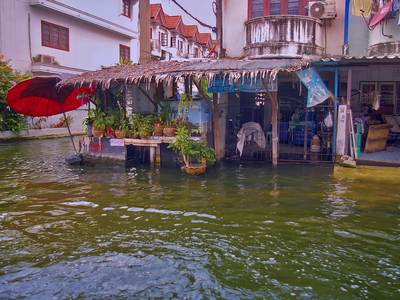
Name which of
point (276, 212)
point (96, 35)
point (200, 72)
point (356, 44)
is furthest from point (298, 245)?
point (96, 35)

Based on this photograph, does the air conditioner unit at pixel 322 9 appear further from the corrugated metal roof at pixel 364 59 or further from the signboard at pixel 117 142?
the signboard at pixel 117 142

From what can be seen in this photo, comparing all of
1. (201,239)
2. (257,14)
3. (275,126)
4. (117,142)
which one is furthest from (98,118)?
(257,14)

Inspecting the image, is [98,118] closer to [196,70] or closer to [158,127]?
[158,127]

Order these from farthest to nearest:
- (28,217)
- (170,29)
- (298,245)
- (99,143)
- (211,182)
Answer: (170,29)
(99,143)
(211,182)
(28,217)
(298,245)

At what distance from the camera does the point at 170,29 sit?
135ft

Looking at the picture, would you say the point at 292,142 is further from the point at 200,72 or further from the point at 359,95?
the point at 200,72


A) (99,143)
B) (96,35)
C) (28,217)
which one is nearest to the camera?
(28,217)

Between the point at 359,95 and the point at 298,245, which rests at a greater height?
the point at 359,95

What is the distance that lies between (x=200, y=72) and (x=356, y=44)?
339 inches

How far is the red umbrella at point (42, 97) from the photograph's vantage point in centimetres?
1229

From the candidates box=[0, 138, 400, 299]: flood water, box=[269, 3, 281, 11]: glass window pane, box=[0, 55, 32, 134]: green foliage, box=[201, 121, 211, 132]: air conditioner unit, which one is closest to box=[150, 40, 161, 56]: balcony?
box=[0, 55, 32, 134]: green foliage

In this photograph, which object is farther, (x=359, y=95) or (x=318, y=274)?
(x=359, y=95)

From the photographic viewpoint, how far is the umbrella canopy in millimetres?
12282

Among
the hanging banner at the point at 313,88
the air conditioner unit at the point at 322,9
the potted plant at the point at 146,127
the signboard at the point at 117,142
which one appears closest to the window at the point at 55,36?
the signboard at the point at 117,142
